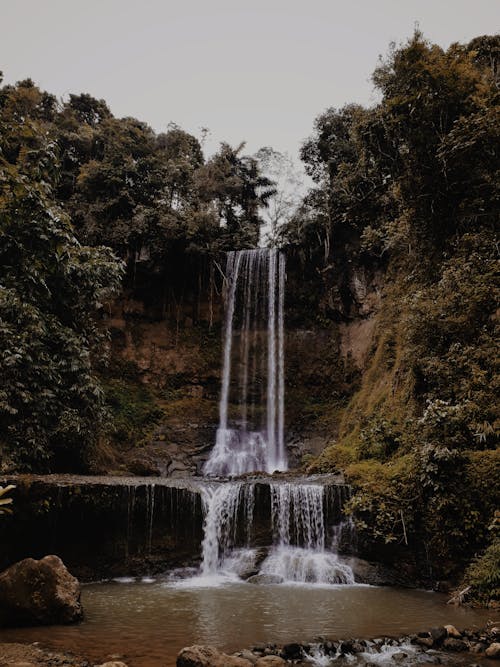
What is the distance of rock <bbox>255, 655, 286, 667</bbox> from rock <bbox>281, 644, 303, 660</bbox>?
0.62ft

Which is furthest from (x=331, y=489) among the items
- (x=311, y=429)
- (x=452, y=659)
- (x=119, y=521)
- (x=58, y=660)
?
(x=311, y=429)

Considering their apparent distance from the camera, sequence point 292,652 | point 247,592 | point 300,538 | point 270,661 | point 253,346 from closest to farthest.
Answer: point 270,661
point 292,652
point 247,592
point 300,538
point 253,346

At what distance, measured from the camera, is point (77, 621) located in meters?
5.54

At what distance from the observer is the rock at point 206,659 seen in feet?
12.8

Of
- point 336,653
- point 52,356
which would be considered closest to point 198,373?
point 52,356

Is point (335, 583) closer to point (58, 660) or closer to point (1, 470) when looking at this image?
point (58, 660)

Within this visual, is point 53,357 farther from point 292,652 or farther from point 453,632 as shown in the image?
point 453,632

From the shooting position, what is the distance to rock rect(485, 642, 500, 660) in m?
4.48

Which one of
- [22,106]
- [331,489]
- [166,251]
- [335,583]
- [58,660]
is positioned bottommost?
[335,583]

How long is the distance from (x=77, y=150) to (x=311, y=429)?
54.2 feet

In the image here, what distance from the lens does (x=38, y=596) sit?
5.41m

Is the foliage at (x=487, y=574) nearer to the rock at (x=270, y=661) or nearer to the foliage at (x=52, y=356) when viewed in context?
the rock at (x=270, y=661)

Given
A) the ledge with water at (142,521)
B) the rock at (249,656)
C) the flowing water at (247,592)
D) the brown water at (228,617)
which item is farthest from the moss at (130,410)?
the rock at (249,656)

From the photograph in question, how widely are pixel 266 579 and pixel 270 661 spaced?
4356 mm
